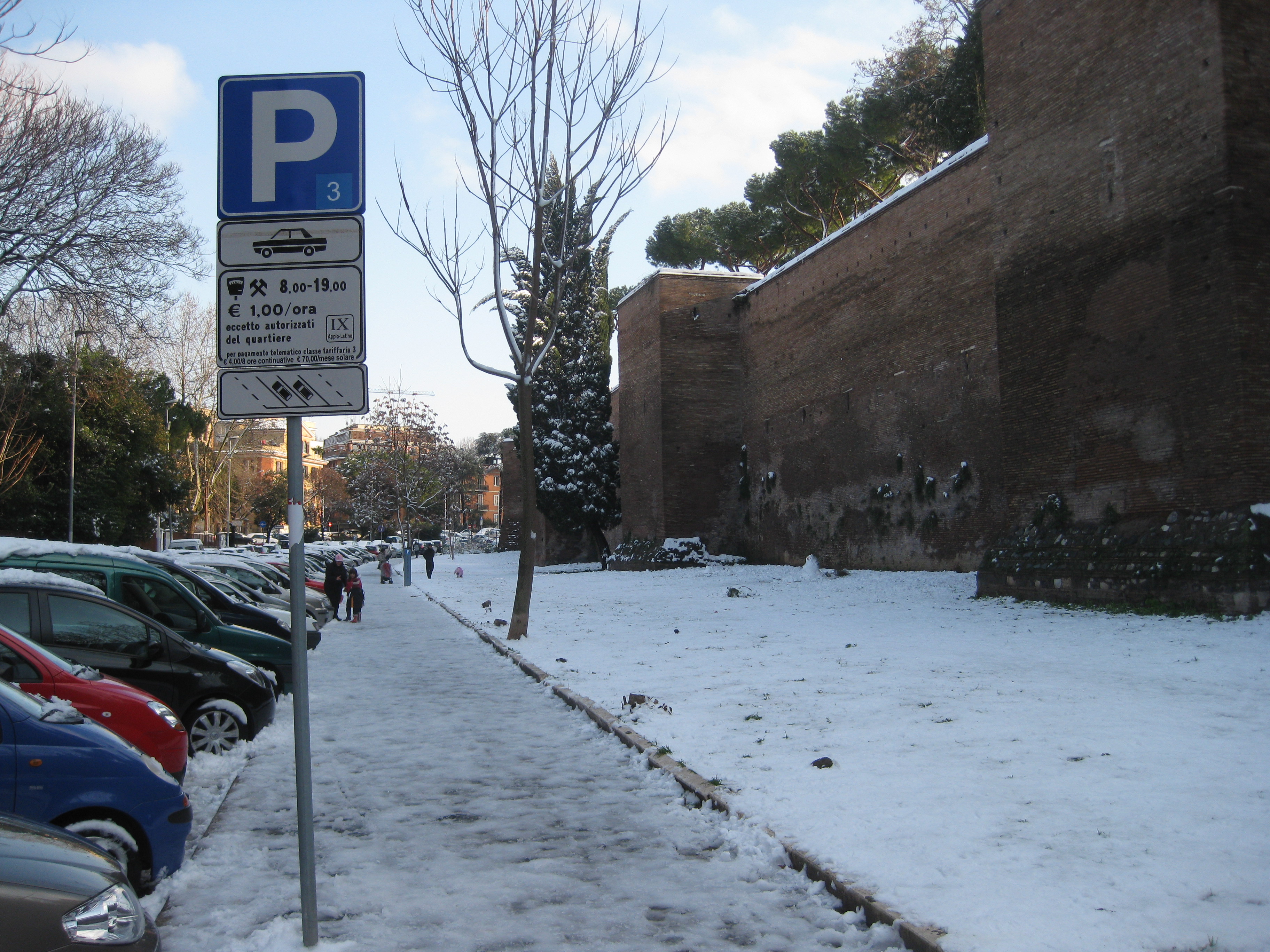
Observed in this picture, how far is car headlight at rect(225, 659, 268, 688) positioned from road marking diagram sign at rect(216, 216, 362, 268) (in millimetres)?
4986

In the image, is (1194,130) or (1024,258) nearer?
(1194,130)

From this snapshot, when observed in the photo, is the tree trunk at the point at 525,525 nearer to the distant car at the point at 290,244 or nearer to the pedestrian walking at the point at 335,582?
the pedestrian walking at the point at 335,582

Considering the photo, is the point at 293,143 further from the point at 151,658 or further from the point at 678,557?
the point at 678,557

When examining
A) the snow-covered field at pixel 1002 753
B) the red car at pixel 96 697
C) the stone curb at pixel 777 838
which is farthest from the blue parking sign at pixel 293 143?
the snow-covered field at pixel 1002 753

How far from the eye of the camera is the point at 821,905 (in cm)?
487

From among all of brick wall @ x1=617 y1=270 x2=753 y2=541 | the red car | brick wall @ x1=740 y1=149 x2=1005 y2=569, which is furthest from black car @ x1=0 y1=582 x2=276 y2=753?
brick wall @ x1=617 y1=270 x2=753 y2=541

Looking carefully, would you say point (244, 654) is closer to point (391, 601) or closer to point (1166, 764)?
point (1166, 764)

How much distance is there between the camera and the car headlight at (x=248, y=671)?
8.68 m

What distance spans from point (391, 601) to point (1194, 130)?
2447 cm

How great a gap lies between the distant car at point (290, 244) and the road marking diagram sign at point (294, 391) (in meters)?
0.54

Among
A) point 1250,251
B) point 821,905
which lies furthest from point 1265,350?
point 821,905

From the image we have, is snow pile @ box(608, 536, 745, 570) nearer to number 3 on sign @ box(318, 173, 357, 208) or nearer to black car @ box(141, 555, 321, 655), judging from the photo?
black car @ box(141, 555, 321, 655)

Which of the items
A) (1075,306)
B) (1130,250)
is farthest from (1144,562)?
(1130,250)

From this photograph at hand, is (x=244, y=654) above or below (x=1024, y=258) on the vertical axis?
below
